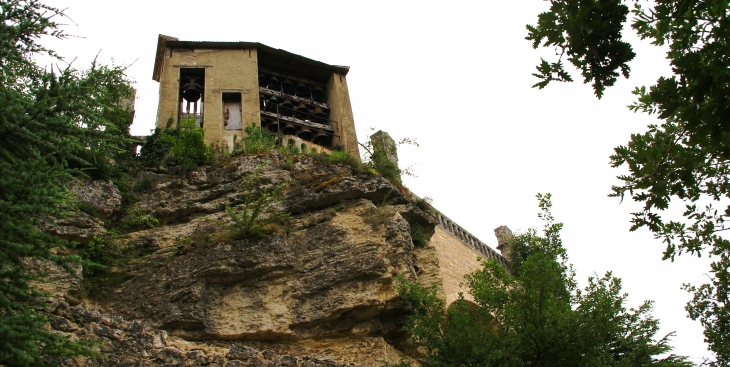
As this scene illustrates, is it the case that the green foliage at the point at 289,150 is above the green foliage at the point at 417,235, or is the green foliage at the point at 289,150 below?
above

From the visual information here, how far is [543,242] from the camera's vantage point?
1227 centimetres

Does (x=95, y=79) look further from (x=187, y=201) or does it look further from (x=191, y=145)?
(x=191, y=145)

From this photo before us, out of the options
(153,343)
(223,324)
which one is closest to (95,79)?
(153,343)

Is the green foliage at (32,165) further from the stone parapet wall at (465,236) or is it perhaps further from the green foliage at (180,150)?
the stone parapet wall at (465,236)

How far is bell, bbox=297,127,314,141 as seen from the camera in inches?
803

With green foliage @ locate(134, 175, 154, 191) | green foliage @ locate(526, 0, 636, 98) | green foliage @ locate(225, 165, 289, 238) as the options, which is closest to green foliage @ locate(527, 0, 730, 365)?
green foliage @ locate(526, 0, 636, 98)

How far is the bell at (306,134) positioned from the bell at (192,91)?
319 centimetres

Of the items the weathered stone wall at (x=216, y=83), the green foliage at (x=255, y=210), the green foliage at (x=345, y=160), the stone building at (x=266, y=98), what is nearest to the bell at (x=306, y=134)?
the stone building at (x=266, y=98)

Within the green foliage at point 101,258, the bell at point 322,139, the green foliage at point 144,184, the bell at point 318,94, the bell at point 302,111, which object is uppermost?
the bell at point 318,94

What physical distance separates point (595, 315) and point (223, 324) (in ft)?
19.7

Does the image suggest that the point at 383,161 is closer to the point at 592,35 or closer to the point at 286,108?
the point at 286,108

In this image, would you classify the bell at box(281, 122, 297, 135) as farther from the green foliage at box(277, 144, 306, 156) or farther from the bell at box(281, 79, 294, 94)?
the green foliage at box(277, 144, 306, 156)

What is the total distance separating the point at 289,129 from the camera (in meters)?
20.5

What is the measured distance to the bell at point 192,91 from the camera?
1978cm
